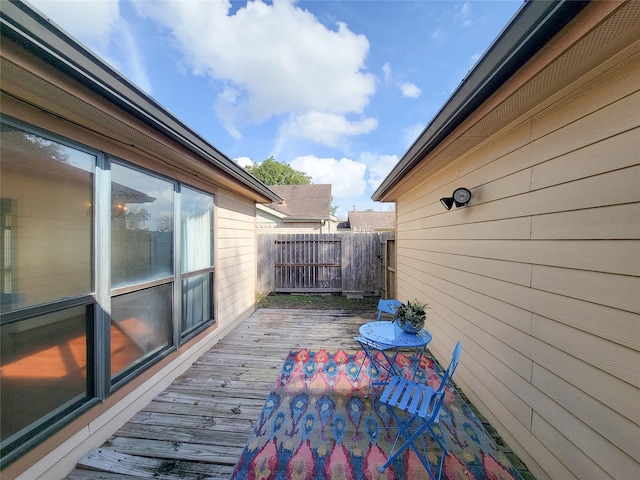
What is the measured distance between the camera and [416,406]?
5.98ft

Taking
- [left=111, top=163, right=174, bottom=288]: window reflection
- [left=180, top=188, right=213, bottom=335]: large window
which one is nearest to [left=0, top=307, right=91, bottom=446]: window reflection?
[left=111, top=163, right=174, bottom=288]: window reflection

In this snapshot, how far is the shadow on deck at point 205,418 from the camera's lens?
1.75 metres

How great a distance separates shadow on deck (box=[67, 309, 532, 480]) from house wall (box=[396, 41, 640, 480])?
1.91 feet

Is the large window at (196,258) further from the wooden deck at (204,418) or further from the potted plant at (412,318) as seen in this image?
the potted plant at (412,318)

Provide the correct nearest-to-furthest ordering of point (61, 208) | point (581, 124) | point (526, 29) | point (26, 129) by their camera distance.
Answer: point (526, 29) → point (581, 124) → point (26, 129) → point (61, 208)

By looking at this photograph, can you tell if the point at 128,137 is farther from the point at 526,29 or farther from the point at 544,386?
the point at 544,386

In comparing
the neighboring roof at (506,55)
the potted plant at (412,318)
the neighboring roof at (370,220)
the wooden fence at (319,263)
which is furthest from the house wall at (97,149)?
the neighboring roof at (370,220)

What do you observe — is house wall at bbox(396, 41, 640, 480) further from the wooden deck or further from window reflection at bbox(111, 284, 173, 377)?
window reflection at bbox(111, 284, 173, 377)

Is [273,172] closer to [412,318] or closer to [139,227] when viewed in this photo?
[139,227]

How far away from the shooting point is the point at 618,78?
4.05ft

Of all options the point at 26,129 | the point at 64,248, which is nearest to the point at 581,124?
the point at 26,129

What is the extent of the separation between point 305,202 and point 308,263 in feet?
27.1

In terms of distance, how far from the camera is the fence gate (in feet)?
23.3

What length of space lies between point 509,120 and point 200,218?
142 inches
